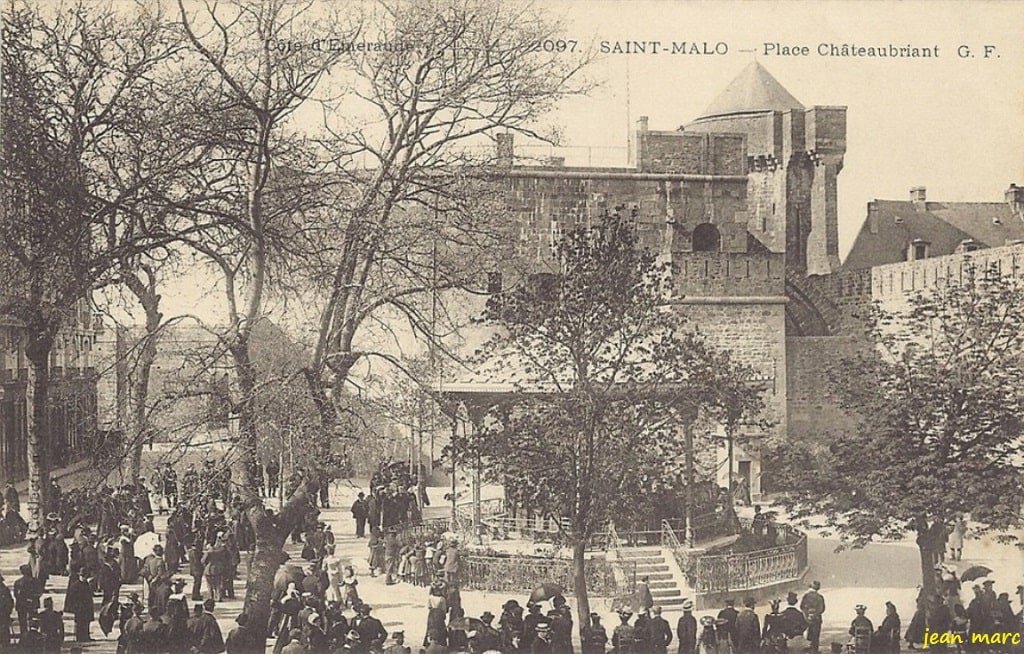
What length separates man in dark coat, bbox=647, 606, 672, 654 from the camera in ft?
22.9

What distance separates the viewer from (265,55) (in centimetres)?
704

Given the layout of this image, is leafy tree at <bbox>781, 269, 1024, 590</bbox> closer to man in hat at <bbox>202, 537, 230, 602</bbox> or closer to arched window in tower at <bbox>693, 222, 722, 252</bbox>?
arched window in tower at <bbox>693, 222, 722, 252</bbox>

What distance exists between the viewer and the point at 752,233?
9.26 m

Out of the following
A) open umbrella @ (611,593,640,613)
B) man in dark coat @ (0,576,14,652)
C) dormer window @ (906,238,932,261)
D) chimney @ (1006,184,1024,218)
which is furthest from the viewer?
dormer window @ (906,238,932,261)

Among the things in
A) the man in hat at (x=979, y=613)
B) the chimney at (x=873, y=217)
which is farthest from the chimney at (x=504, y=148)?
the man in hat at (x=979, y=613)

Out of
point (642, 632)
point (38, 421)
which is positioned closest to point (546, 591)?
point (642, 632)

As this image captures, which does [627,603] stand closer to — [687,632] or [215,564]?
[687,632]

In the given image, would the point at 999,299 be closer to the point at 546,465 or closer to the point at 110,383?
the point at 546,465

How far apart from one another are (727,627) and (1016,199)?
4.11 m

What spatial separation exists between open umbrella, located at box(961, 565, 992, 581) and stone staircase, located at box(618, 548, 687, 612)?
1.99 m

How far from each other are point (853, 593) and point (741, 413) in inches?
58.8

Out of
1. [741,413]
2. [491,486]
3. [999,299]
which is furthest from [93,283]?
[999,299]

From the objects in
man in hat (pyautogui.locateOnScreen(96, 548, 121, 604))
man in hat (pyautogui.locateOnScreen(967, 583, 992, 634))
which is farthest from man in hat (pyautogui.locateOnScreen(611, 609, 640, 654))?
man in hat (pyautogui.locateOnScreen(96, 548, 121, 604))

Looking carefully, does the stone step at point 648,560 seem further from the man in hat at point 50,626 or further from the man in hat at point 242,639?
the man in hat at point 50,626
